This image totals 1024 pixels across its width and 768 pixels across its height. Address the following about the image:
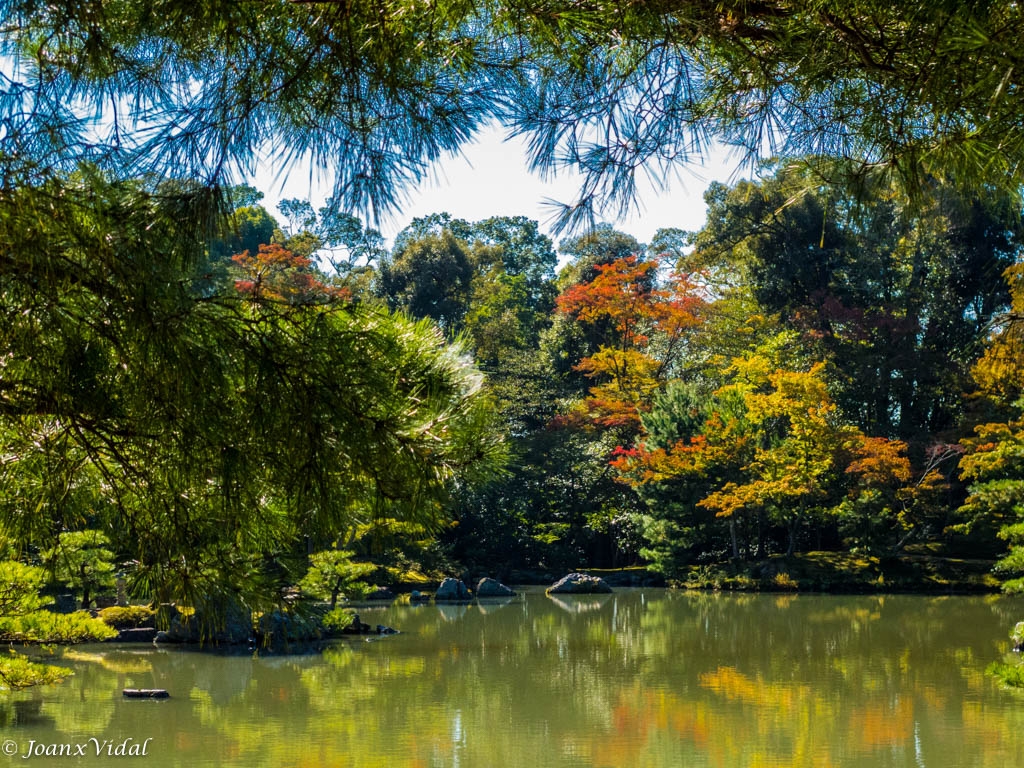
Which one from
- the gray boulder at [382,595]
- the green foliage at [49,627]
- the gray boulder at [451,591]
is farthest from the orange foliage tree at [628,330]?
the green foliage at [49,627]

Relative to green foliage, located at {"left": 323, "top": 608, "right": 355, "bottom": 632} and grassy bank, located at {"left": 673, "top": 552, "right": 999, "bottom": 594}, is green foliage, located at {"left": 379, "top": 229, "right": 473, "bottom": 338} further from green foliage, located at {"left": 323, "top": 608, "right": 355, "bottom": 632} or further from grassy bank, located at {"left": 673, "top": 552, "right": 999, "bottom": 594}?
green foliage, located at {"left": 323, "top": 608, "right": 355, "bottom": 632}

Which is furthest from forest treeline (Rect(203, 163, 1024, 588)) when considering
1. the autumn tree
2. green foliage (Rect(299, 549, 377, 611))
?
green foliage (Rect(299, 549, 377, 611))

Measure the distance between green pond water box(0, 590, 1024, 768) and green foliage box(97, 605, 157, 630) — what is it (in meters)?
0.56

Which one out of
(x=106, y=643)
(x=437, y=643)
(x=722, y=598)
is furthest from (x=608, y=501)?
(x=106, y=643)

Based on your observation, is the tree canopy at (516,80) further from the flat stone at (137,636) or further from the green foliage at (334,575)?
the flat stone at (137,636)

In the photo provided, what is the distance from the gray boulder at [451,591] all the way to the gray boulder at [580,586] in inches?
57.9

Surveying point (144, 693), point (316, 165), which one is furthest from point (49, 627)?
point (316, 165)

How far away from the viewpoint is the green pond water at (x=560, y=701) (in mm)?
4926

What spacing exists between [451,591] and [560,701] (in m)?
7.10

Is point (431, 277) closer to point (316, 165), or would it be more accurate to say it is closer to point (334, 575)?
point (334, 575)

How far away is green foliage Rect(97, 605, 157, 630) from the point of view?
8828 mm

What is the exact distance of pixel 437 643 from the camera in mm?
8883

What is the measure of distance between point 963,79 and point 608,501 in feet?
48.7

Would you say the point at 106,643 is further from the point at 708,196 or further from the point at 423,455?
the point at 708,196
